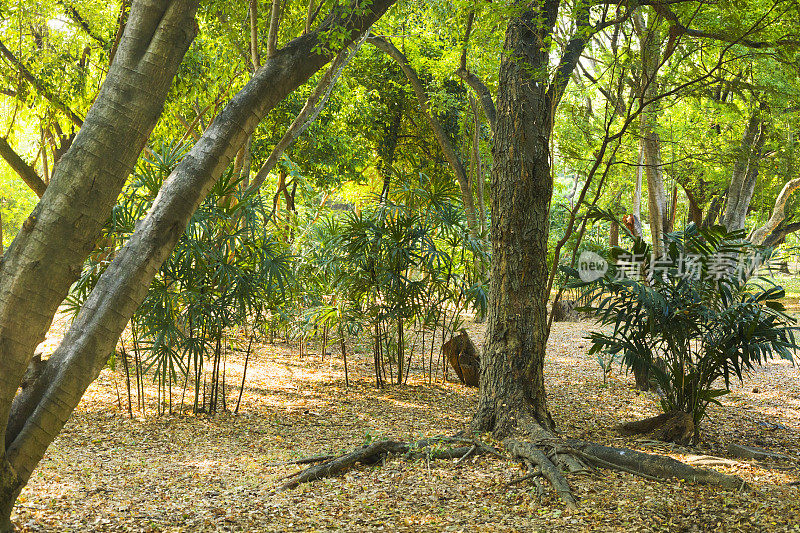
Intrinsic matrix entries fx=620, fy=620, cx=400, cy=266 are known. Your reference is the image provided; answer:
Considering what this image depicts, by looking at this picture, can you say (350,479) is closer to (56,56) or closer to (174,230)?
(174,230)

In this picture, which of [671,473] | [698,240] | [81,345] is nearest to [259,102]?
[81,345]

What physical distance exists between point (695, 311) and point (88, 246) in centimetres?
382

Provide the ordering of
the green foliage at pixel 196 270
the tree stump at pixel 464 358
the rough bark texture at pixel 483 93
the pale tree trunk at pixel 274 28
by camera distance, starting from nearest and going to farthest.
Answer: the pale tree trunk at pixel 274 28 < the green foliage at pixel 196 270 < the rough bark texture at pixel 483 93 < the tree stump at pixel 464 358

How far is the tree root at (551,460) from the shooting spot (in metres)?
3.25

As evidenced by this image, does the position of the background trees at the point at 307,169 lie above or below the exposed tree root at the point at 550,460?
above

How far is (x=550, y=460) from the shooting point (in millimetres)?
3574

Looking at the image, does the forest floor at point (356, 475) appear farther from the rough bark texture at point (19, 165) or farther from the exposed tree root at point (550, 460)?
the rough bark texture at point (19, 165)

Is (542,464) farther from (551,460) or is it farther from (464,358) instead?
(464,358)

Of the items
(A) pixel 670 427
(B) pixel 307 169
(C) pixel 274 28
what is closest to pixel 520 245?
(A) pixel 670 427

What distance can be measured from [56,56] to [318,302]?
4.23 meters

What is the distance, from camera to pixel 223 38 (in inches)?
289

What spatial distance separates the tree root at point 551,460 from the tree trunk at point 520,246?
1.13ft

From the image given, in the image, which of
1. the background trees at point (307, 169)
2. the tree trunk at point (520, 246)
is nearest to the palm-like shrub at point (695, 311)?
the tree trunk at point (520, 246)

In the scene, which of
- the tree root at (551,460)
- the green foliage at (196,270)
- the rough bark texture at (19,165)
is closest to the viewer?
the tree root at (551,460)
